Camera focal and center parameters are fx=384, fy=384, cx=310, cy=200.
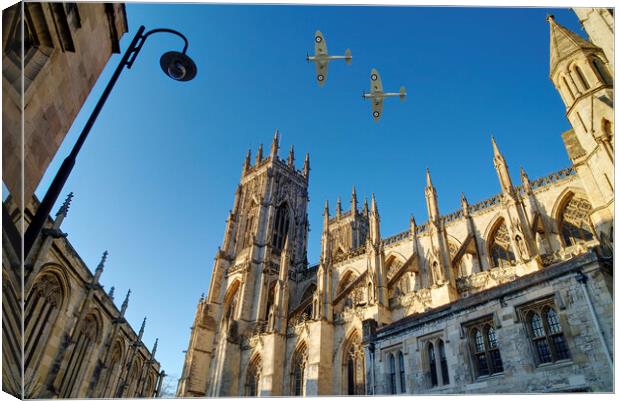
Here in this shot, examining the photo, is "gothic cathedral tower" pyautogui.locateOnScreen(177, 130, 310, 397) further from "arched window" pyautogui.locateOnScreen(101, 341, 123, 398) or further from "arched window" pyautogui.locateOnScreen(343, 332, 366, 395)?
"arched window" pyautogui.locateOnScreen(101, 341, 123, 398)

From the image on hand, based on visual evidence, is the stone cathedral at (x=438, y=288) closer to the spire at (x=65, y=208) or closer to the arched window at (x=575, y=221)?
the arched window at (x=575, y=221)

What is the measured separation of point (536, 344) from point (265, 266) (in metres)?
27.4

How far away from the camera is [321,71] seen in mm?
9859

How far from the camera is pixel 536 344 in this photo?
8.80 metres

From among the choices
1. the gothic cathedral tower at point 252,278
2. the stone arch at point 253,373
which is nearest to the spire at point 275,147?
the gothic cathedral tower at point 252,278

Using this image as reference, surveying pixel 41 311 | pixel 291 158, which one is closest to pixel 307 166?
pixel 291 158

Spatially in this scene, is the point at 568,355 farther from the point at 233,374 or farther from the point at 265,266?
the point at 265,266

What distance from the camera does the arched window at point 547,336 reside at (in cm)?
838

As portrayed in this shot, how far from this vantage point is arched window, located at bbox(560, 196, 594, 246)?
2234cm

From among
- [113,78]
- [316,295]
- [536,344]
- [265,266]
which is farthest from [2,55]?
[265,266]

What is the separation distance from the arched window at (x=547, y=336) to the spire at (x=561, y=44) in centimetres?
782

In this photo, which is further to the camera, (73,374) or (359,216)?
(359,216)

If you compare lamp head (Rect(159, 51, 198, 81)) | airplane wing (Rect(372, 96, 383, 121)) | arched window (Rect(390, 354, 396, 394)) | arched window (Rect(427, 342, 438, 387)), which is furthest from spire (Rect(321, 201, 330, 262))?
lamp head (Rect(159, 51, 198, 81))

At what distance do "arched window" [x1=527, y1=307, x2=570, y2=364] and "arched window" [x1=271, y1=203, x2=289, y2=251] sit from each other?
31.0 m
